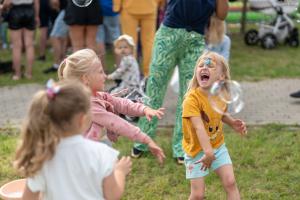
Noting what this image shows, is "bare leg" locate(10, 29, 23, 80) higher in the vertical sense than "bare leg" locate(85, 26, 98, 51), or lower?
lower

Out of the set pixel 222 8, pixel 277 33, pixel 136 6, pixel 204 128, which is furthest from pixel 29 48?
pixel 204 128

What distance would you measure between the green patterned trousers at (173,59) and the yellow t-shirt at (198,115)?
1.21 meters

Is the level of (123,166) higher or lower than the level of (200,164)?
higher

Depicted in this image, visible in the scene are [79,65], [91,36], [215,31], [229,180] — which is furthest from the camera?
[91,36]

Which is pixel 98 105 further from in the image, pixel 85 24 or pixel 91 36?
pixel 91 36

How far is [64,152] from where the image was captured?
2.67m

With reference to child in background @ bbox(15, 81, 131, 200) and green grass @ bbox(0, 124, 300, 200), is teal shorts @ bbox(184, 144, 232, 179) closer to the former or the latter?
green grass @ bbox(0, 124, 300, 200)

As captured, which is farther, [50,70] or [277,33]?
[277,33]

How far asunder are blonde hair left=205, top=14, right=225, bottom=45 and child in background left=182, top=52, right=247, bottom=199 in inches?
60.1

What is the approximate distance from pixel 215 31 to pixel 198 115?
206cm

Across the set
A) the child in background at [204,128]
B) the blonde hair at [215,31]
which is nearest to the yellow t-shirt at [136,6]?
the blonde hair at [215,31]

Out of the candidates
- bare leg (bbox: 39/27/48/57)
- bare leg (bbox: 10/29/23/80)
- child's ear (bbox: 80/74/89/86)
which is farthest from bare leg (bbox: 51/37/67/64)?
child's ear (bbox: 80/74/89/86)

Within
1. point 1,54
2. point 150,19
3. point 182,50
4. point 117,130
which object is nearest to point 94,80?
point 117,130

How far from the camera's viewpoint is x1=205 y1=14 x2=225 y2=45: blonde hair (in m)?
5.41
